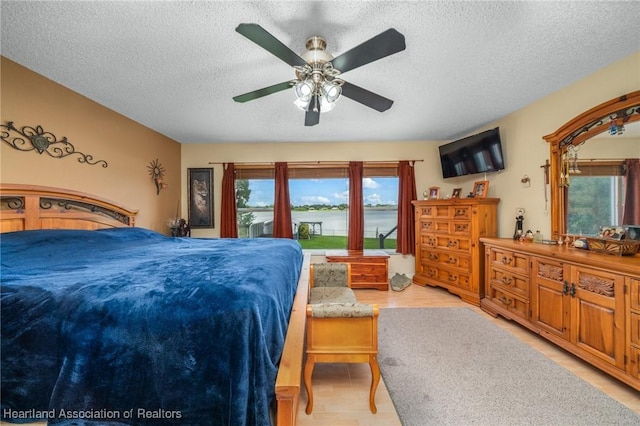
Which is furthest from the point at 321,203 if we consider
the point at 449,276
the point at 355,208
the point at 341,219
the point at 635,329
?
the point at 635,329

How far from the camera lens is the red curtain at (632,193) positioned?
2164mm

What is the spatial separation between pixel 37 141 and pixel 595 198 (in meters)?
5.36

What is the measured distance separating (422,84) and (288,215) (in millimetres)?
2982

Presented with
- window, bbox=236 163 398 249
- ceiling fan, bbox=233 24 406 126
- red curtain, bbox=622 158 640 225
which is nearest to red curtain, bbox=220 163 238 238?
window, bbox=236 163 398 249

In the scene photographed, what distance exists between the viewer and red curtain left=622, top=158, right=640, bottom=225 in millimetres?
2164

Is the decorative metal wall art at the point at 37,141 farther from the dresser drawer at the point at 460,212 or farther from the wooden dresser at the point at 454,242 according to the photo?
the dresser drawer at the point at 460,212

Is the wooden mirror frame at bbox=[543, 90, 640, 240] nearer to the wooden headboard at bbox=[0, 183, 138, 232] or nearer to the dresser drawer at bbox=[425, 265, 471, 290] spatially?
the dresser drawer at bbox=[425, 265, 471, 290]

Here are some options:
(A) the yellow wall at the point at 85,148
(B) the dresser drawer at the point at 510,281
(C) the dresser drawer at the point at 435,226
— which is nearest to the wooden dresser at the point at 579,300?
(B) the dresser drawer at the point at 510,281

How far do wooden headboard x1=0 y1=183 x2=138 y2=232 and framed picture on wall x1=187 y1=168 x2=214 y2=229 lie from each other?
5.30ft

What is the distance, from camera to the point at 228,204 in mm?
4625

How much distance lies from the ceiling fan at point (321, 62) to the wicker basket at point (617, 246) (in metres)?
2.29

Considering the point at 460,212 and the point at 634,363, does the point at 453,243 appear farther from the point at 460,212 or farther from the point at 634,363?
the point at 634,363

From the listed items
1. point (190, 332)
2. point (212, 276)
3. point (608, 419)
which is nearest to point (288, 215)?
point (212, 276)

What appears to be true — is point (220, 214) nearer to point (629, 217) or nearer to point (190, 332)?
point (190, 332)
